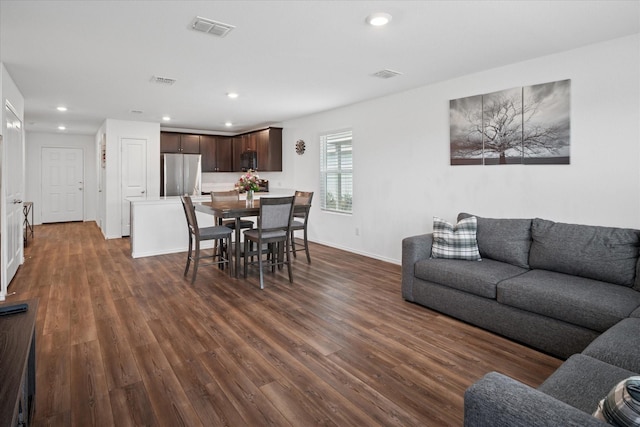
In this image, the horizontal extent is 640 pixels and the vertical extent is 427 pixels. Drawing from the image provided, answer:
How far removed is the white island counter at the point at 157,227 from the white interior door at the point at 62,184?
5436mm

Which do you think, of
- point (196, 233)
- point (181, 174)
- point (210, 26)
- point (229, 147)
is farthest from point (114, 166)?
point (210, 26)

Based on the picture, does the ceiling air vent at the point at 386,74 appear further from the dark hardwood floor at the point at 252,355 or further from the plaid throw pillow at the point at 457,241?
the dark hardwood floor at the point at 252,355

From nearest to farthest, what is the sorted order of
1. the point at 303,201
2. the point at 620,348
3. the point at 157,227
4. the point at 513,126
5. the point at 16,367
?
the point at 16,367 → the point at 620,348 → the point at 513,126 → the point at 303,201 → the point at 157,227

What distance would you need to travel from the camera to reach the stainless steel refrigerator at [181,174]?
7.87m

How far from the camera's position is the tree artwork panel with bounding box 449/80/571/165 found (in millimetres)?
3400

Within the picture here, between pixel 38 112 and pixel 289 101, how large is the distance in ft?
15.0

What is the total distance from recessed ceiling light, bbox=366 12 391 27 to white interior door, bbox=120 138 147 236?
6.25m

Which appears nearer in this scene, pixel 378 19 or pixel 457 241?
pixel 378 19

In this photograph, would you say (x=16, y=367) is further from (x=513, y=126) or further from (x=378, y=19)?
(x=513, y=126)

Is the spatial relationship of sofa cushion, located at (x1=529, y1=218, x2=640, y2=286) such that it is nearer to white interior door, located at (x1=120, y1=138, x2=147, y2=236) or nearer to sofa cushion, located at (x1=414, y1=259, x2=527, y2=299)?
sofa cushion, located at (x1=414, y1=259, x2=527, y2=299)

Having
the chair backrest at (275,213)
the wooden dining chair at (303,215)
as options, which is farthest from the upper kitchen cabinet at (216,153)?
the chair backrest at (275,213)

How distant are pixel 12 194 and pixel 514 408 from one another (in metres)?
5.34

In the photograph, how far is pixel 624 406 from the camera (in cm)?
93

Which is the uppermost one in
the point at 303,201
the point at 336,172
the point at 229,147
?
the point at 229,147
